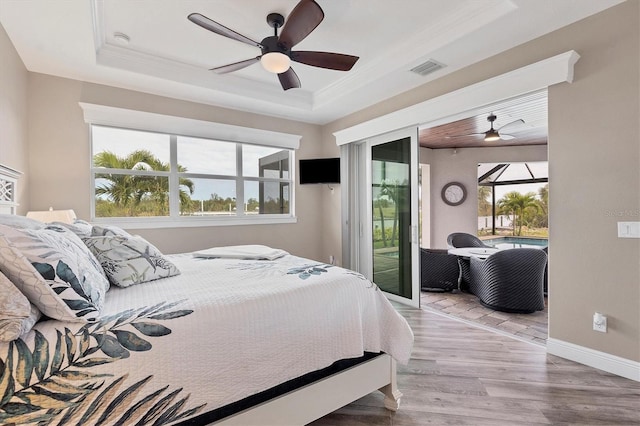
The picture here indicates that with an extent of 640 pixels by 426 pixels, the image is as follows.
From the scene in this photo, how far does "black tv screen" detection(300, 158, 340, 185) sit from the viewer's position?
15.5 ft

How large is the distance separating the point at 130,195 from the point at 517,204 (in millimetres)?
8571

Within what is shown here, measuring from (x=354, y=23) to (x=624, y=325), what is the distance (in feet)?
10.0

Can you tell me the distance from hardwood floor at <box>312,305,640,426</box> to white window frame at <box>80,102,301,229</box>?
287 centimetres

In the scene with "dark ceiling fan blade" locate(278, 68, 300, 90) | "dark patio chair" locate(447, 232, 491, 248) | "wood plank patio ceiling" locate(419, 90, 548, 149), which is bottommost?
"dark patio chair" locate(447, 232, 491, 248)

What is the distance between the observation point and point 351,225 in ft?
15.3

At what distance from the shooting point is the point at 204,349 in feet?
3.90

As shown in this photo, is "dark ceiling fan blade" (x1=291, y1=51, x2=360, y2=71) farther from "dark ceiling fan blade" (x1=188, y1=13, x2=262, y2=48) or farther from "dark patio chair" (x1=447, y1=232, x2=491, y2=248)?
"dark patio chair" (x1=447, y1=232, x2=491, y2=248)

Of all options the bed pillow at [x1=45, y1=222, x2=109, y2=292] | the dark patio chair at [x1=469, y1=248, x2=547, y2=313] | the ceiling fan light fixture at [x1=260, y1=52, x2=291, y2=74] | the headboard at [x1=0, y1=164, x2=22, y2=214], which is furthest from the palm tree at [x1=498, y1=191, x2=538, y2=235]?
the headboard at [x1=0, y1=164, x2=22, y2=214]

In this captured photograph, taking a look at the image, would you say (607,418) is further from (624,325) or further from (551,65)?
(551,65)

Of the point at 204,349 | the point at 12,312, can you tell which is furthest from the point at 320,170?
the point at 12,312

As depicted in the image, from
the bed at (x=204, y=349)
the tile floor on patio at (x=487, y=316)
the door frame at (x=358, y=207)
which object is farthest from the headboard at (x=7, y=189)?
the tile floor on patio at (x=487, y=316)

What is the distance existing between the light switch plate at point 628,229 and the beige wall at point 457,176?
4.65m

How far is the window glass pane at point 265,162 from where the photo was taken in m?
4.52

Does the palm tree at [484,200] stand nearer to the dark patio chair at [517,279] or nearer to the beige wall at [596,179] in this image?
the dark patio chair at [517,279]
